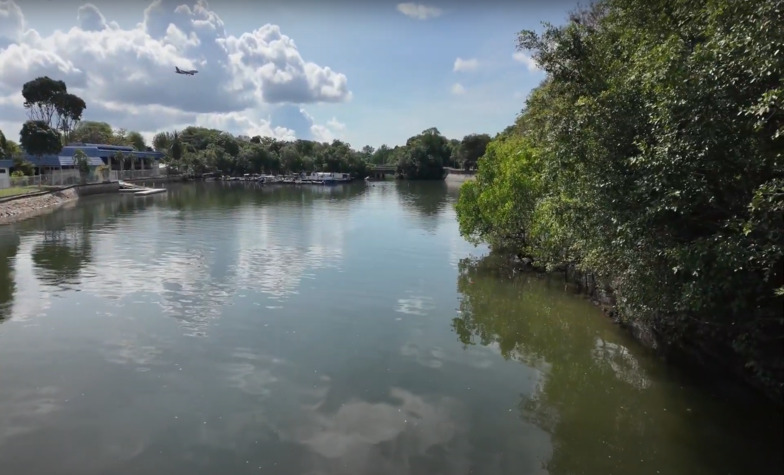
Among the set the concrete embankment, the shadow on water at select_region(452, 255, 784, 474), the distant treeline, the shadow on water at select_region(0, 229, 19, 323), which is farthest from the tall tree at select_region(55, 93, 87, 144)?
the shadow on water at select_region(452, 255, 784, 474)

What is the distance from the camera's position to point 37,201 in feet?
168

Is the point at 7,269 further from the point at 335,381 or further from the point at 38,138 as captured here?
the point at 38,138

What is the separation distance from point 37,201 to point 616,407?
188ft

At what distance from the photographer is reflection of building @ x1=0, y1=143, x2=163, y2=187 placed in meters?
66.1

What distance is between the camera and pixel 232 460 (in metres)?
9.56

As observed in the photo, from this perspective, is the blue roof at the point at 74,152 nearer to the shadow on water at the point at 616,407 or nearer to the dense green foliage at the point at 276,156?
the dense green foliage at the point at 276,156

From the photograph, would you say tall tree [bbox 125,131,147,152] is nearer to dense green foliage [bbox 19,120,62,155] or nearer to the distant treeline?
the distant treeline

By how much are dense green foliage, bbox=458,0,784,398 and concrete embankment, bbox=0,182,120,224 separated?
1795 inches

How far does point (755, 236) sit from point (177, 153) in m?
120

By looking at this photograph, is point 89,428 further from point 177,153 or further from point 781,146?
point 177,153

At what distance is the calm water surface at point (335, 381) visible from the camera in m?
9.85

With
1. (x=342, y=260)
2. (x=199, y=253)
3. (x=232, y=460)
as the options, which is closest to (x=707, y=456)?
(x=232, y=460)

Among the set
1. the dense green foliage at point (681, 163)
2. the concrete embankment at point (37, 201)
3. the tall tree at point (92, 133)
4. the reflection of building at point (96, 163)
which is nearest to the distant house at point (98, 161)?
the reflection of building at point (96, 163)

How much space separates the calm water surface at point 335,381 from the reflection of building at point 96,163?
47.7 meters
